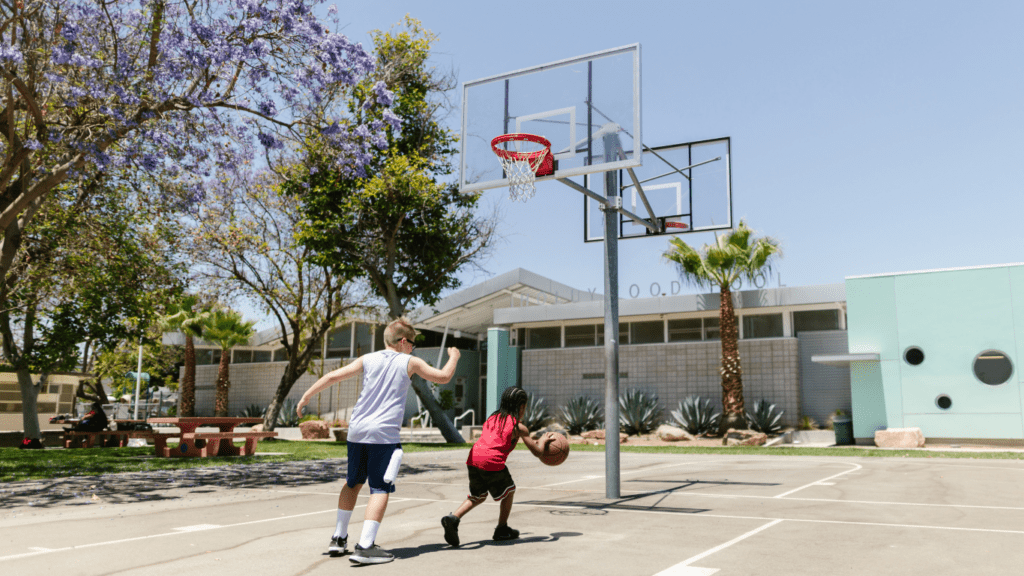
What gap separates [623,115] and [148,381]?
42.2 metres

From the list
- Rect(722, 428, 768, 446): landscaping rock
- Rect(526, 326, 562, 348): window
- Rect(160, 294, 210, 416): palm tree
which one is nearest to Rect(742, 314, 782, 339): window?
Rect(722, 428, 768, 446): landscaping rock

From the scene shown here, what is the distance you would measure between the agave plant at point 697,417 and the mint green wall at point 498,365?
7.42 metres

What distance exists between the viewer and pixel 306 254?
21938 millimetres

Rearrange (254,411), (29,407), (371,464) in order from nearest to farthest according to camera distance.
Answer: (371,464)
(29,407)
(254,411)

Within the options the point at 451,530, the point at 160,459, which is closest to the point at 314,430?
the point at 160,459

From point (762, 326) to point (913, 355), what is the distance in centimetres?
565

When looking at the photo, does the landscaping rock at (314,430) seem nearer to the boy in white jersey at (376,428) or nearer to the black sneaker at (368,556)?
the boy in white jersey at (376,428)

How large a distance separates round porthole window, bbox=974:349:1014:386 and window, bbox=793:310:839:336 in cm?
537

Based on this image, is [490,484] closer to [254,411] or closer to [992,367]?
[992,367]

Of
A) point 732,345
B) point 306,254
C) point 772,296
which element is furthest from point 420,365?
point 772,296

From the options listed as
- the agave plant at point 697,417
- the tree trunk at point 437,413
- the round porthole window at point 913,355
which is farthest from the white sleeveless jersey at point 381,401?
the round porthole window at point 913,355

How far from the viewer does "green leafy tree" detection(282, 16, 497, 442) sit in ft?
67.2

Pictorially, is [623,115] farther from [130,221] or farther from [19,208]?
[130,221]

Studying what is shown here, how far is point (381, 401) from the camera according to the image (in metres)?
5.35
